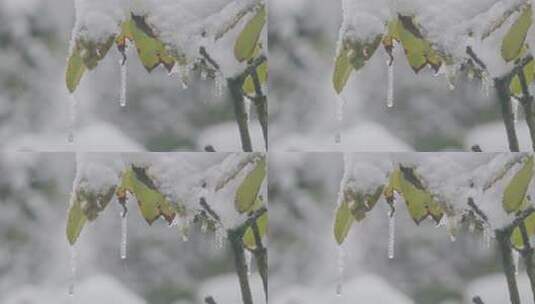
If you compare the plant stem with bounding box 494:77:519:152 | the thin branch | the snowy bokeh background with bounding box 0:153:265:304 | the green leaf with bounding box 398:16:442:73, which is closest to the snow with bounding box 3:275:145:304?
the snowy bokeh background with bounding box 0:153:265:304

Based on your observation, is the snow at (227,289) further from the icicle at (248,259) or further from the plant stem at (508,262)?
the plant stem at (508,262)

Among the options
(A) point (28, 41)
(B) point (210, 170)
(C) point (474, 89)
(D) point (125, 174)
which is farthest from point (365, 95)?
(A) point (28, 41)

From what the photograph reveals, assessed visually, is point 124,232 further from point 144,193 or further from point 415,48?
point 415,48

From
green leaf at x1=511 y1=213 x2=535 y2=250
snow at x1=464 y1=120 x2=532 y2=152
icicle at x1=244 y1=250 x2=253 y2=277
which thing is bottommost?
icicle at x1=244 y1=250 x2=253 y2=277

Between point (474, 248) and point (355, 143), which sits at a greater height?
point (355, 143)

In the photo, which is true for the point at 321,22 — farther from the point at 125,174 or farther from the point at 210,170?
the point at 125,174

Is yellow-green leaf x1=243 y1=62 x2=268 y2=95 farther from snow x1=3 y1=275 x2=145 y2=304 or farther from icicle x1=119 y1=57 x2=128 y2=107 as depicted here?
snow x1=3 y1=275 x2=145 y2=304
